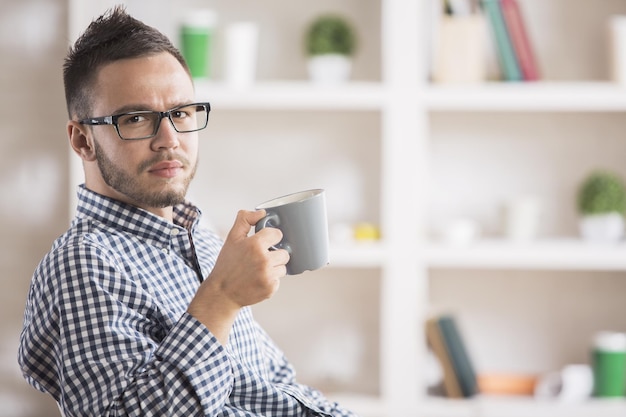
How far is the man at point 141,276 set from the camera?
88 centimetres

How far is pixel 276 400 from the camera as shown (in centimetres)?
106

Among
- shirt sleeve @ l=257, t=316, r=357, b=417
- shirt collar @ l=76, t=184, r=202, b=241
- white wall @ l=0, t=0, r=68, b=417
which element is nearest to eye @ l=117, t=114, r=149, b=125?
shirt collar @ l=76, t=184, r=202, b=241

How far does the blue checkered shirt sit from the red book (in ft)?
4.74

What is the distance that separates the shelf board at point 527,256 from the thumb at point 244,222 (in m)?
1.36

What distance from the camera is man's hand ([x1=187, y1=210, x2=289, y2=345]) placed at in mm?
885

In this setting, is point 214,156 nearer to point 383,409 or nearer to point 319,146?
point 319,146

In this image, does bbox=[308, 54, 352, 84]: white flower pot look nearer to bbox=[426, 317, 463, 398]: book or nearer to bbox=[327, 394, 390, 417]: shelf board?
bbox=[426, 317, 463, 398]: book

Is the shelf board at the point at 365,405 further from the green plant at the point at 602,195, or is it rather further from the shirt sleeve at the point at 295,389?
the shirt sleeve at the point at 295,389

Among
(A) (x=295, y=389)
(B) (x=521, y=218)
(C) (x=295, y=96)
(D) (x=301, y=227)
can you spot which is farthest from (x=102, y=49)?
(B) (x=521, y=218)

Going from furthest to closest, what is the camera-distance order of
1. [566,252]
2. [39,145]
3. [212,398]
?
[39,145]
[566,252]
[212,398]

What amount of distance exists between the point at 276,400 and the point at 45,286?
315mm

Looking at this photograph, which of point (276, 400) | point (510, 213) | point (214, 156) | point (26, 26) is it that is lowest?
point (276, 400)

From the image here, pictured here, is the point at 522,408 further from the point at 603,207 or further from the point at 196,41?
the point at 196,41

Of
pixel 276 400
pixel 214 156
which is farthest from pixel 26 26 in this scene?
pixel 276 400
